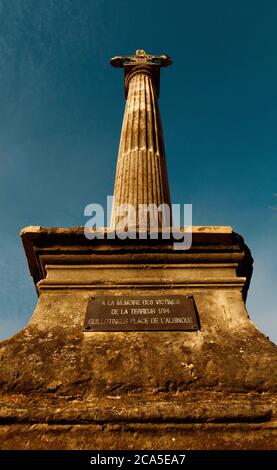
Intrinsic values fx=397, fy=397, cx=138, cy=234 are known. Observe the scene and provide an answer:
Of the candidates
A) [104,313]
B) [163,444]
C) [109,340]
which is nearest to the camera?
[163,444]

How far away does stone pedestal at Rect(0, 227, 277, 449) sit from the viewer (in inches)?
90.2

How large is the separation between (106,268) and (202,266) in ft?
2.79

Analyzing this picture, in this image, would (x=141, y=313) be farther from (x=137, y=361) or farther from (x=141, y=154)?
(x=141, y=154)

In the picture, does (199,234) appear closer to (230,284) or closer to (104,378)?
(230,284)

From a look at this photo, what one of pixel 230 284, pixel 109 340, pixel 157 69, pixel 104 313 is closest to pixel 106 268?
pixel 104 313

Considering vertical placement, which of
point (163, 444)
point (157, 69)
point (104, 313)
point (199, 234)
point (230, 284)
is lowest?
point (163, 444)

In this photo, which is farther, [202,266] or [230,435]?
[202,266]

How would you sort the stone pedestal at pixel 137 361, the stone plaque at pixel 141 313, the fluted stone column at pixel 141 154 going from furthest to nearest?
the fluted stone column at pixel 141 154 → the stone plaque at pixel 141 313 → the stone pedestal at pixel 137 361

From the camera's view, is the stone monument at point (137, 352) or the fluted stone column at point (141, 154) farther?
the fluted stone column at point (141, 154)

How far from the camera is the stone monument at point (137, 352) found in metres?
2.30

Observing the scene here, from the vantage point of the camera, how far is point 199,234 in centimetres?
351

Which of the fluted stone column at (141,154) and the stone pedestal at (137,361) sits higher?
the fluted stone column at (141,154)

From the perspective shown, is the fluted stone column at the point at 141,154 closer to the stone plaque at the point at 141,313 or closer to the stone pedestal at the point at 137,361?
the stone pedestal at the point at 137,361

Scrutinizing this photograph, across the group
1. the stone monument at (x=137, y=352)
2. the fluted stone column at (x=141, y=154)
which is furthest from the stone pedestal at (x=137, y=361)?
the fluted stone column at (x=141, y=154)
